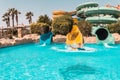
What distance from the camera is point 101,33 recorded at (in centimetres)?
3259

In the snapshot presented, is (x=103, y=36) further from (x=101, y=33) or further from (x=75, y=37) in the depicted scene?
(x=75, y=37)

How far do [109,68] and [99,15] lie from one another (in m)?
30.6

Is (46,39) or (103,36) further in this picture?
(46,39)

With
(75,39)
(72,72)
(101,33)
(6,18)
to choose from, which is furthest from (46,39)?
(6,18)

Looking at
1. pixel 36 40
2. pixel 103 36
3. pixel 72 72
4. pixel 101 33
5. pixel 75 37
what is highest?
pixel 75 37

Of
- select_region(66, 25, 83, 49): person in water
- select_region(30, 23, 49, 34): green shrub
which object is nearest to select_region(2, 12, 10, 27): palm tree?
select_region(30, 23, 49, 34): green shrub

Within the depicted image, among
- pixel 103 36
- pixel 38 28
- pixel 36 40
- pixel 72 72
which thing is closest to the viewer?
pixel 72 72

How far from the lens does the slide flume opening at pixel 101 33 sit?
31.6 m

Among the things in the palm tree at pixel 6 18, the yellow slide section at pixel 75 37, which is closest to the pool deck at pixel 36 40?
the yellow slide section at pixel 75 37

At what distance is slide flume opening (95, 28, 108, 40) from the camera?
Answer: 31.6 metres

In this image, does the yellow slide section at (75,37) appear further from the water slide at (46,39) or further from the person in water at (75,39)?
the water slide at (46,39)

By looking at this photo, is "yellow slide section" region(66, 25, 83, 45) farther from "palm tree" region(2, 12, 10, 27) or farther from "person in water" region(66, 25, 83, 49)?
"palm tree" region(2, 12, 10, 27)

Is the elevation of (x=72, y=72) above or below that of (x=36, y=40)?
above

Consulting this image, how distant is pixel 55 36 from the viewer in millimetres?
34500
